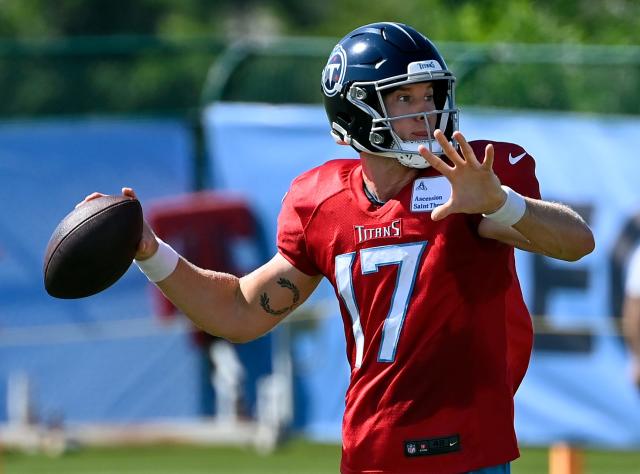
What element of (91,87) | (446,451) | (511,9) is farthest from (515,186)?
(511,9)

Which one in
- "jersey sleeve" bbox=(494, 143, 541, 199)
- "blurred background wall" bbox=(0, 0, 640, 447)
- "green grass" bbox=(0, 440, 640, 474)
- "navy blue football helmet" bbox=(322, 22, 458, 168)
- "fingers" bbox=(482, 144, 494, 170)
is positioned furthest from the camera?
"blurred background wall" bbox=(0, 0, 640, 447)

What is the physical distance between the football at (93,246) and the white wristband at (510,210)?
3.72 ft

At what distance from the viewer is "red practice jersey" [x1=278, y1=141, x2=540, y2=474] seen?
13.1 ft

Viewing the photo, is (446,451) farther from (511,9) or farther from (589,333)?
(511,9)

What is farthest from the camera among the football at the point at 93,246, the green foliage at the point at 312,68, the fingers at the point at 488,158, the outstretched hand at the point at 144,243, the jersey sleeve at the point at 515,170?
the green foliage at the point at 312,68

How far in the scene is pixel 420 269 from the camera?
403 cm

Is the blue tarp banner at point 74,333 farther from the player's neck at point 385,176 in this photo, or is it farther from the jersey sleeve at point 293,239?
the player's neck at point 385,176

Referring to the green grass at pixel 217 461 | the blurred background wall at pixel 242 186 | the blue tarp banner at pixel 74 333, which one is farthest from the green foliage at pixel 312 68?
the green grass at pixel 217 461

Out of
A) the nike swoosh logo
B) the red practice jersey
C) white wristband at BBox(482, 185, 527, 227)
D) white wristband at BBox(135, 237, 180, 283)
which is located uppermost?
the nike swoosh logo

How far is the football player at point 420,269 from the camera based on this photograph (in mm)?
3986

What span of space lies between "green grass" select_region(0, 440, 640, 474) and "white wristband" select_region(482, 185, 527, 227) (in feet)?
17.9

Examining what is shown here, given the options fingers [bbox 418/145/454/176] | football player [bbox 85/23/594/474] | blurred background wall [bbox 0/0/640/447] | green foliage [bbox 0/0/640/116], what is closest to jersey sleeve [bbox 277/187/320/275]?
football player [bbox 85/23/594/474]

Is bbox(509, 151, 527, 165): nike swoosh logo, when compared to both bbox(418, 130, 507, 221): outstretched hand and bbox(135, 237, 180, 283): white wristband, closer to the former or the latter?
bbox(418, 130, 507, 221): outstretched hand

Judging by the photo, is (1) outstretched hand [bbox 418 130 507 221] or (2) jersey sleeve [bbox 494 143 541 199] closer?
(1) outstretched hand [bbox 418 130 507 221]
